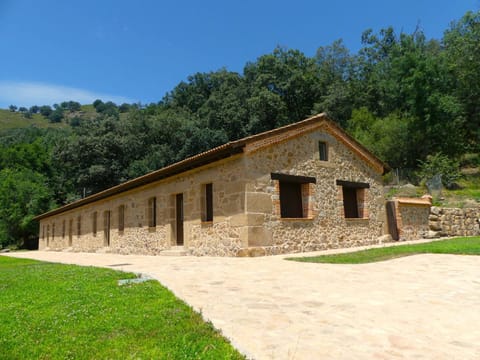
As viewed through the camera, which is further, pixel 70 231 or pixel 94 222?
pixel 70 231

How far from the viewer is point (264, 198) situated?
1105 cm

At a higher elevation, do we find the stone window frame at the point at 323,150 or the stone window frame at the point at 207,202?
the stone window frame at the point at 323,150

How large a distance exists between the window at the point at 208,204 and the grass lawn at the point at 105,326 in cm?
692

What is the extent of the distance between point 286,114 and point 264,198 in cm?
3089

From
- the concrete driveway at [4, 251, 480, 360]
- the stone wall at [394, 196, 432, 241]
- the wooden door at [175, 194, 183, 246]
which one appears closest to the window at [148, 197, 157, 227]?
the wooden door at [175, 194, 183, 246]

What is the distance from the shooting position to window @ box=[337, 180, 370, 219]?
1442 centimetres

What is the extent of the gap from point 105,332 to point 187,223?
31.3ft

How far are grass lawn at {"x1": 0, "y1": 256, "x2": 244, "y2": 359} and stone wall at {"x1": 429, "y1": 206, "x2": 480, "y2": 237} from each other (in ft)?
50.4

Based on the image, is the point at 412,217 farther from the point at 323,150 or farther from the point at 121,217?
the point at 121,217

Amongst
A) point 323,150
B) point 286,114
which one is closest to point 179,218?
point 323,150

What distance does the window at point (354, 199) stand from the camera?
1442 centimetres

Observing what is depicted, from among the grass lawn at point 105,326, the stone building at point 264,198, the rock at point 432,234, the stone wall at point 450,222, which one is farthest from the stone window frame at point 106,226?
the stone wall at point 450,222

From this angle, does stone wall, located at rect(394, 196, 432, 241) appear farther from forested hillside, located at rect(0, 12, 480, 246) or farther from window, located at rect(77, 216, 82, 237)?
window, located at rect(77, 216, 82, 237)

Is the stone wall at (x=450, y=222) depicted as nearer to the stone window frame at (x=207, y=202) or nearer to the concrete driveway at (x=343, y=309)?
the stone window frame at (x=207, y=202)
